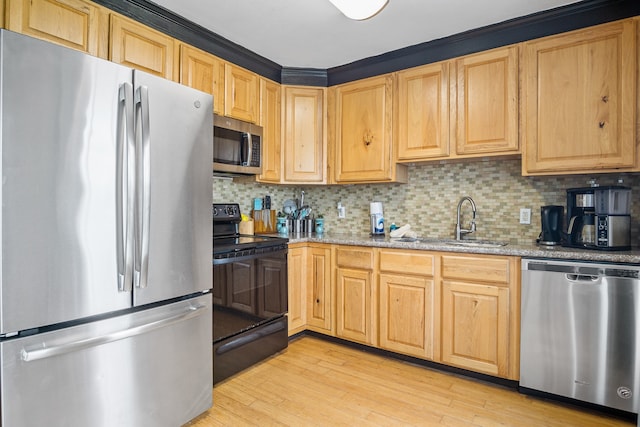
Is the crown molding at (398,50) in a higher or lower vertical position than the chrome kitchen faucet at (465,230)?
higher

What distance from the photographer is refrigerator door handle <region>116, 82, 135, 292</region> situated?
1.50 meters

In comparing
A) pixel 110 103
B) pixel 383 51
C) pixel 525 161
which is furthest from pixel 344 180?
pixel 110 103

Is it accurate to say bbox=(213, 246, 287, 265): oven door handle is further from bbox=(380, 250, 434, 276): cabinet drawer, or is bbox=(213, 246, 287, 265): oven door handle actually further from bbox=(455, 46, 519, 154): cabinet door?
bbox=(455, 46, 519, 154): cabinet door

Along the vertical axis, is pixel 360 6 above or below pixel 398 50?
below

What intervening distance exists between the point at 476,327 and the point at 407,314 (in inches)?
18.7

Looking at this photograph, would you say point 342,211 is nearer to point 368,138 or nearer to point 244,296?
point 368,138

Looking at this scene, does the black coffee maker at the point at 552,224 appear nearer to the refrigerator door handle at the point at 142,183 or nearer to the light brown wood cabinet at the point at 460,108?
the light brown wood cabinet at the point at 460,108

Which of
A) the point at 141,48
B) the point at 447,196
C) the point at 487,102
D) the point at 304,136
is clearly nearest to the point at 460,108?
the point at 487,102

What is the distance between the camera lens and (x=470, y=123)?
103 inches

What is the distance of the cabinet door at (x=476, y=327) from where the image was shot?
89.3 inches

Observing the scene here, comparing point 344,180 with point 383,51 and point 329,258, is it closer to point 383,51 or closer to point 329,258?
point 329,258

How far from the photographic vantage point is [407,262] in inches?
103

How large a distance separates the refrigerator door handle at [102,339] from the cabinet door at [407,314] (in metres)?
1.42

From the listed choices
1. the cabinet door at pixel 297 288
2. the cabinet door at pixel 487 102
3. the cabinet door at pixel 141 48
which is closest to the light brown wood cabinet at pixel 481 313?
the cabinet door at pixel 487 102
